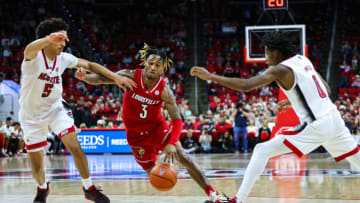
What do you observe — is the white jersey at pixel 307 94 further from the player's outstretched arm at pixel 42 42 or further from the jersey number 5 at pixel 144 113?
Result: the player's outstretched arm at pixel 42 42

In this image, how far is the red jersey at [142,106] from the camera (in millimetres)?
5199

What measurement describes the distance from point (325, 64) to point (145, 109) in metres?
15.4

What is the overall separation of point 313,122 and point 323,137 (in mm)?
160

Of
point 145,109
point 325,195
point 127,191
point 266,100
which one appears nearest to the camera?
point 145,109

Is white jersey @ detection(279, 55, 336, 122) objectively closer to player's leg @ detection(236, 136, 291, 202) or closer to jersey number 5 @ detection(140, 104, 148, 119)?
player's leg @ detection(236, 136, 291, 202)

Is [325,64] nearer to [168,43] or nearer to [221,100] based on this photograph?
[221,100]

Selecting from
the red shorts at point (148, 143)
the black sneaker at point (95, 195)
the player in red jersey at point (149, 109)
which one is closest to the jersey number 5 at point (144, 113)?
the player in red jersey at point (149, 109)

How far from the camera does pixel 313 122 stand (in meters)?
4.14

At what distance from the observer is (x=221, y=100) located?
18.4 metres

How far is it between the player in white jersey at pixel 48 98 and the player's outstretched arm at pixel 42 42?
13 centimetres

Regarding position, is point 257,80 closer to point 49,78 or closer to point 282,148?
point 282,148

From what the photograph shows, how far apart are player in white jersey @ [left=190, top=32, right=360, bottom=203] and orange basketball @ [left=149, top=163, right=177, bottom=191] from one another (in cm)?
75

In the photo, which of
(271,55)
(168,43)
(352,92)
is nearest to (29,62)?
(271,55)

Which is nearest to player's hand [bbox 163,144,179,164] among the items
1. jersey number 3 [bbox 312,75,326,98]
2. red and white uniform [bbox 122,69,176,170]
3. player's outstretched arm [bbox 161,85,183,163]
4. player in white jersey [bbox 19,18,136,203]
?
player's outstretched arm [bbox 161,85,183,163]
